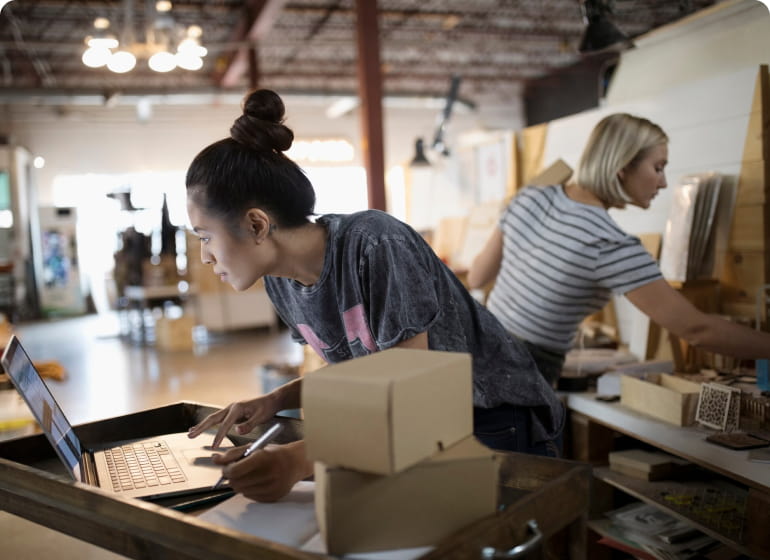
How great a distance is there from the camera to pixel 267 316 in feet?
29.5

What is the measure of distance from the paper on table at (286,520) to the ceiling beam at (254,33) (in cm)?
734

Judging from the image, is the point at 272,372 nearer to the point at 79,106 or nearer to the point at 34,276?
the point at 34,276

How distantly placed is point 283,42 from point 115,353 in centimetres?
557

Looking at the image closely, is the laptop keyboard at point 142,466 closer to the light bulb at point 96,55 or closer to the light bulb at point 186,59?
the light bulb at point 96,55

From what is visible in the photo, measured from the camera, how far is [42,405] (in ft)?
4.02

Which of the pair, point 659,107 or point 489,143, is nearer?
point 659,107

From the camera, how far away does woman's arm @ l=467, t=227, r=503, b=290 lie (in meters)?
2.33

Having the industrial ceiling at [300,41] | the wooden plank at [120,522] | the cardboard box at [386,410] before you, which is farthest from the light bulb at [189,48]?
the cardboard box at [386,410]

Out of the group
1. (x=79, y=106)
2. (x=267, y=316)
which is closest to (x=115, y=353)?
(x=267, y=316)

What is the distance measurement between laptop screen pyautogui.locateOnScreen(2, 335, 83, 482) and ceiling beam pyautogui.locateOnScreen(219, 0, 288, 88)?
277 inches

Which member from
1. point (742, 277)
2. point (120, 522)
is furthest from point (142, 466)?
point (742, 277)

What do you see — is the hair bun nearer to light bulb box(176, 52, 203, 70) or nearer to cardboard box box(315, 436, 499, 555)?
cardboard box box(315, 436, 499, 555)

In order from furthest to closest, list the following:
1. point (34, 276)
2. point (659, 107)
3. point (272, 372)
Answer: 1. point (34, 276)
2. point (272, 372)
3. point (659, 107)

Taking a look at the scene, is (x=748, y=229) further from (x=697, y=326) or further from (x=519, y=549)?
(x=519, y=549)
